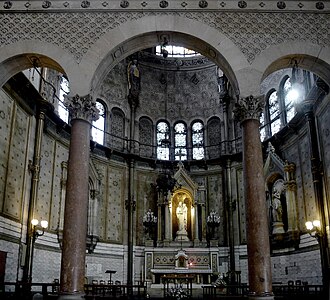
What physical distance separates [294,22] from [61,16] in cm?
774

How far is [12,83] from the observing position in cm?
1766

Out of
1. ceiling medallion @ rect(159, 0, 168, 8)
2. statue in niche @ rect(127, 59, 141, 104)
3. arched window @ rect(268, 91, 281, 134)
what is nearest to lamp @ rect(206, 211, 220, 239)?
arched window @ rect(268, 91, 281, 134)

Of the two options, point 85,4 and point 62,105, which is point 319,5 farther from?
point 62,105

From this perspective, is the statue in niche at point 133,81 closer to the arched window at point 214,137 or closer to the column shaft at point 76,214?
the arched window at point 214,137

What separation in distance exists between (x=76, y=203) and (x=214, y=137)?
1780 cm

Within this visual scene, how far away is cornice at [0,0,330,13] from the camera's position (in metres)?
14.6

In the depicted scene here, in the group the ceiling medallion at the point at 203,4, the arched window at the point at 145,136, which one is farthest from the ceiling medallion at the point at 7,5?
the arched window at the point at 145,136

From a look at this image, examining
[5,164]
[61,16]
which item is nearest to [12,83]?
[5,164]

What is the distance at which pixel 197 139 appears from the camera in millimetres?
29766

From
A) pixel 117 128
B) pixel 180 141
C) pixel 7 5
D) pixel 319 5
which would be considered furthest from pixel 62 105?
pixel 319 5

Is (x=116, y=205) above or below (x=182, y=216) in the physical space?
above

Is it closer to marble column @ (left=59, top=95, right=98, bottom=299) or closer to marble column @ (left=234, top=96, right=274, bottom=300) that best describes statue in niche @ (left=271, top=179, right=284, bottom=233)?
marble column @ (left=234, top=96, right=274, bottom=300)

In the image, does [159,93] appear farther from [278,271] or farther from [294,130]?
[278,271]

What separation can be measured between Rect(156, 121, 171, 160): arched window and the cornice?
15.1 metres
